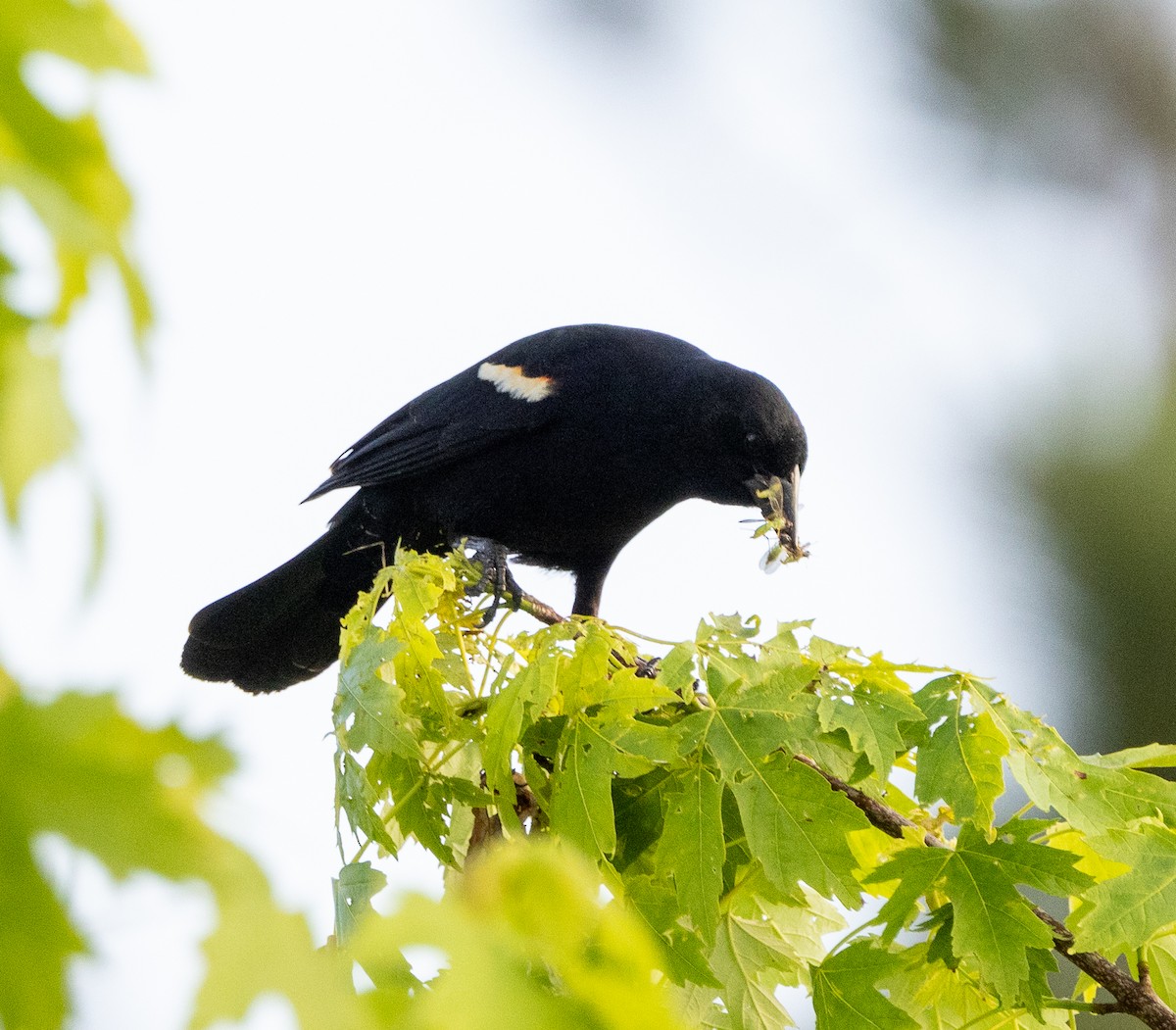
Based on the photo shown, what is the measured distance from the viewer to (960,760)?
70.1 inches

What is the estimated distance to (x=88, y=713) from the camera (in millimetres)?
626

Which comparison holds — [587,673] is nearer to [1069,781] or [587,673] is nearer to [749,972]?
[749,972]

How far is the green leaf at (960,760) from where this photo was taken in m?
1.75

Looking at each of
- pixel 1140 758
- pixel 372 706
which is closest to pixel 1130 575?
pixel 1140 758

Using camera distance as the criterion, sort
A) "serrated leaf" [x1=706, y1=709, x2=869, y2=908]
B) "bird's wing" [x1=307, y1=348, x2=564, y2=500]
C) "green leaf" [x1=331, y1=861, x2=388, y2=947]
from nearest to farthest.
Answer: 1. "green leaf" [x1=331, y1=861, x2=388, y2=947]
2. "serrated leaf" [x1=706, y1=709, x2=869, y2=908]
3. "bird's wing" [x1=307, y1=348, x2=564, y2=500]

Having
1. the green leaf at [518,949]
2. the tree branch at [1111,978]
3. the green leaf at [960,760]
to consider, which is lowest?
the tree branch at [1111,978]

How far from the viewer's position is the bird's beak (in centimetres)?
369

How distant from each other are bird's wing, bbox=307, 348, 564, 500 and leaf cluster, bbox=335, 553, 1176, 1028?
2265mm

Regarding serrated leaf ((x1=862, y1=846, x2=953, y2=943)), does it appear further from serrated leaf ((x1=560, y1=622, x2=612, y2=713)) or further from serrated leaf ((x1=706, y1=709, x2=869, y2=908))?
serrated leaf ((x1=560, y1=622, x2=612, y2=713))

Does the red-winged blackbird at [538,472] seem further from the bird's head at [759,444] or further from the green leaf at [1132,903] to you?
the green leaf at [1132,903]

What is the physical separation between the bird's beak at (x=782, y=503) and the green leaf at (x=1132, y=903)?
1963 mm

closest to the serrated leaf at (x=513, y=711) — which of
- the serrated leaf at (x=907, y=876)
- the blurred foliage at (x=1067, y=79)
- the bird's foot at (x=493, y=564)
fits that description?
the serrated leaf at (x=907, y=876)

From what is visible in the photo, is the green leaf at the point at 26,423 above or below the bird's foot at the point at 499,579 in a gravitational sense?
above

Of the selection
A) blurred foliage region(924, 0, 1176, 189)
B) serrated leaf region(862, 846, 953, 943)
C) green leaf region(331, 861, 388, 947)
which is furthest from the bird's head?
blurred foliage region(924, 0, 1176, 189)
